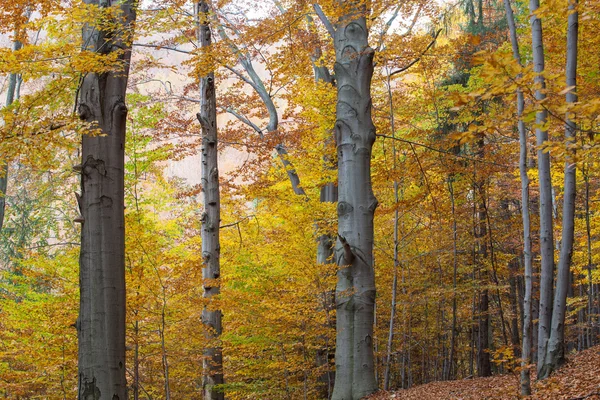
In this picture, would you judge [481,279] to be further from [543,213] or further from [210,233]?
[210,233]

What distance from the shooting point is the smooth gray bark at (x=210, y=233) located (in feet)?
29.0

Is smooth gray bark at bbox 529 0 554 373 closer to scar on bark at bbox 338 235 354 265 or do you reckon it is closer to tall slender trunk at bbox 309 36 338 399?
scar on bark at bbox 338 235 354 265

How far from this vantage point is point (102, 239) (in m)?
4.59

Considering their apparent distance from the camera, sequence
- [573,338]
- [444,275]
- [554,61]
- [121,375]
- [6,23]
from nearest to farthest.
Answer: [121,375], [6,23], [554,61], [444,275], [573,338]

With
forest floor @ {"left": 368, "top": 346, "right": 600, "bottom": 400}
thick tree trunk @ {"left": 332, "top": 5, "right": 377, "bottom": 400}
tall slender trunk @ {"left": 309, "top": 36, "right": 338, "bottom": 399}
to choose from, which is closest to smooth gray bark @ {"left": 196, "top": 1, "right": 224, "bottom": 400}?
tall slender trunk @ {"left": 309, "top": 36, "right": 338, "bottom": 399}

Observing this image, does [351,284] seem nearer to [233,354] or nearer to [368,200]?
[368,200]

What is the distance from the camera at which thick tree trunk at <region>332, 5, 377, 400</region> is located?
21.1 ft

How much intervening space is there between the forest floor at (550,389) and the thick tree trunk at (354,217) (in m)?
0.45

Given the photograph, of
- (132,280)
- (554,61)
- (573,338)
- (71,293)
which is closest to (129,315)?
(132,280)

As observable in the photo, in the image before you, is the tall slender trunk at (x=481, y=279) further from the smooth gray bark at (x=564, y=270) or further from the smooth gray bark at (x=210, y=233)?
the smooth gray bark at (x=210, y=233)

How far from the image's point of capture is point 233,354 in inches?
368

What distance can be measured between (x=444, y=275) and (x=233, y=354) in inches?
268

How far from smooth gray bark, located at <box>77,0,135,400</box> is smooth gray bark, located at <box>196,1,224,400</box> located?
3799 millimetres

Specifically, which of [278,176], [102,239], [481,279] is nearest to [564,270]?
[102,239]
